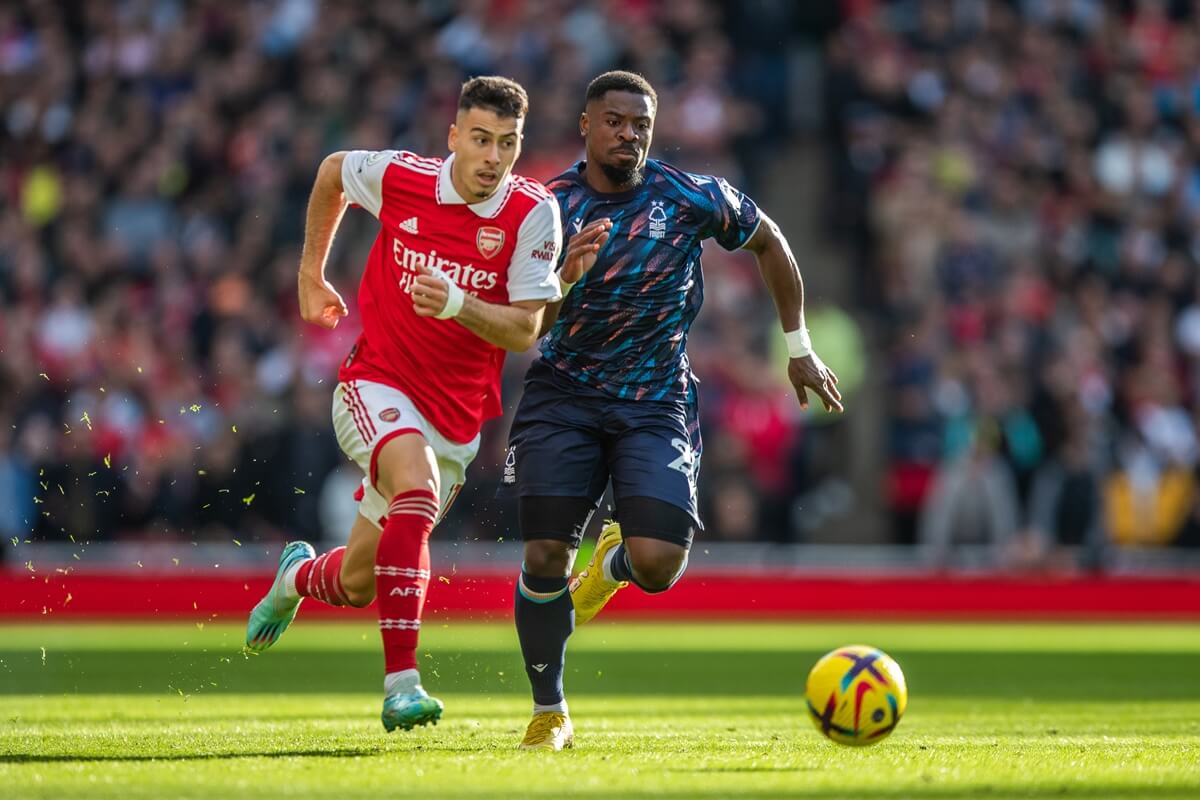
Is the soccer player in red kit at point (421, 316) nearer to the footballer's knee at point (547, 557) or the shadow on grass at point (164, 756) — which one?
the shadow on grass at point (164, 756)

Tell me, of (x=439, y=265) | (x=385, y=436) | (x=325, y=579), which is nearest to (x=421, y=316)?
(x=439, y=265)

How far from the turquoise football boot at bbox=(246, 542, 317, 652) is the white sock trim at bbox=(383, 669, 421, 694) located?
5.48 ft

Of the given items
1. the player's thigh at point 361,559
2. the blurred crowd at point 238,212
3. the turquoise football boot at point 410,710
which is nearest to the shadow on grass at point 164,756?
the turquoise football boot at point 410,710

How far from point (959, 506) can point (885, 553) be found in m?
0.91

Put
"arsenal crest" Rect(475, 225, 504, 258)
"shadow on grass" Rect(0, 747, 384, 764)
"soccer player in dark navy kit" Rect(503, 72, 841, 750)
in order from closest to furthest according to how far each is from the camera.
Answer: "shadow on grass" Rect(0, 747, 384, 764), "arsenal crest" Rect(475, 225, 504, 258), "soccer player in dark navy kit" Rect(503, 72, 841, 750)

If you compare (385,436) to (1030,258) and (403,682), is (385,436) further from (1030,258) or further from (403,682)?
(1030,258)

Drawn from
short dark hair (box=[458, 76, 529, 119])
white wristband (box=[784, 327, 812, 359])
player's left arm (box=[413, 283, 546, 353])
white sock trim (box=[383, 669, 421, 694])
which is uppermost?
short dark hair (box=[458, 76, 529, 119])

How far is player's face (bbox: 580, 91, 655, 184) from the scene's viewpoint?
7.94 metres

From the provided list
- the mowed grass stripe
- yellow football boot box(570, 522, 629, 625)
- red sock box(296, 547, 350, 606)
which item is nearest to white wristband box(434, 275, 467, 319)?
red sock box(296, 547, 350, 606)

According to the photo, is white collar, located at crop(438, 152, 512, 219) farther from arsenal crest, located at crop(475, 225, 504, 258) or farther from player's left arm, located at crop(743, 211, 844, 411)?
player's left arm, located at crop(743, 211, 844, 411)

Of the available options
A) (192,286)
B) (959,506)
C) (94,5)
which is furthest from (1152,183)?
(94,5)

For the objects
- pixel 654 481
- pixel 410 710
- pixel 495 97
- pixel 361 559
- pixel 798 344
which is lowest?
pixel 410 710

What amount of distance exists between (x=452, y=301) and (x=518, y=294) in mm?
401

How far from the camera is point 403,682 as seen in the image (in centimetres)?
725
